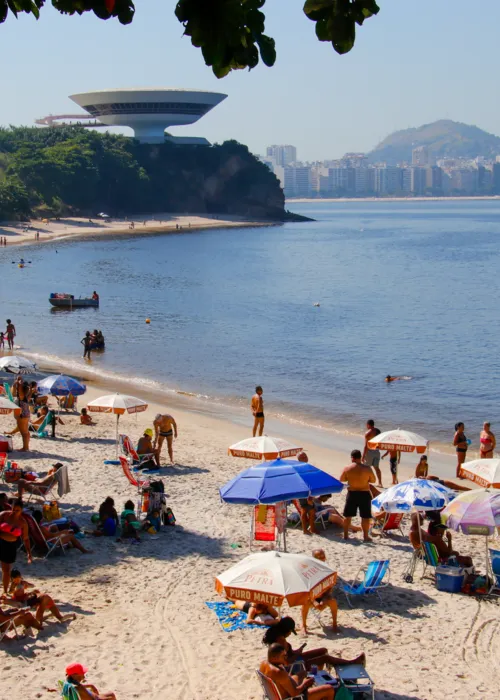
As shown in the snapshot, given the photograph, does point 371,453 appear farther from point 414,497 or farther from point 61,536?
point 61,536

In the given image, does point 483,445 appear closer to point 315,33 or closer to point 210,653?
point 210,653

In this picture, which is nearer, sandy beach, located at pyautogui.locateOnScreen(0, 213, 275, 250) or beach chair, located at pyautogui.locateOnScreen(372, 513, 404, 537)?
beach chair, located at pyautogui.locateOnScreen(372, 513, 404, 537)

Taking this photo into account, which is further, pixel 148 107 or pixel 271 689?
pixel 148 107

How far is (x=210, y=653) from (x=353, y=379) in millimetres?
22810

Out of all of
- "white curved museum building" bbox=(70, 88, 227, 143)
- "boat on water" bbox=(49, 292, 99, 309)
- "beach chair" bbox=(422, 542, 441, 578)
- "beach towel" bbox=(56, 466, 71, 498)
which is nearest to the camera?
"beach chair" bbox=(422, 542, 441, 578)

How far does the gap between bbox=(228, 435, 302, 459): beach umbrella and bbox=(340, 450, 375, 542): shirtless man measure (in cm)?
170

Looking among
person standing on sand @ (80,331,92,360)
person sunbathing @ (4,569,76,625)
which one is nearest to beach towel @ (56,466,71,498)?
person sunbathing @ (4,569,76,625)

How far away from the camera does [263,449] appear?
46.3 ft

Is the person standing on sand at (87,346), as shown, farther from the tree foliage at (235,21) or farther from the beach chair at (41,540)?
the tree foliage at (235,21)

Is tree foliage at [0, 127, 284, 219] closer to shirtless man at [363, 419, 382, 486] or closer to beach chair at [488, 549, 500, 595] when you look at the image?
shirtless man at [363, 419, 382, 486]

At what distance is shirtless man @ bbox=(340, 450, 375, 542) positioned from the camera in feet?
40.5

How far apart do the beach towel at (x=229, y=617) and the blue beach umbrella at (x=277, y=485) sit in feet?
4.14

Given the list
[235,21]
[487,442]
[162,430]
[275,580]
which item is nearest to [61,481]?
[162,430]

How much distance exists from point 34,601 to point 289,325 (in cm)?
3738
